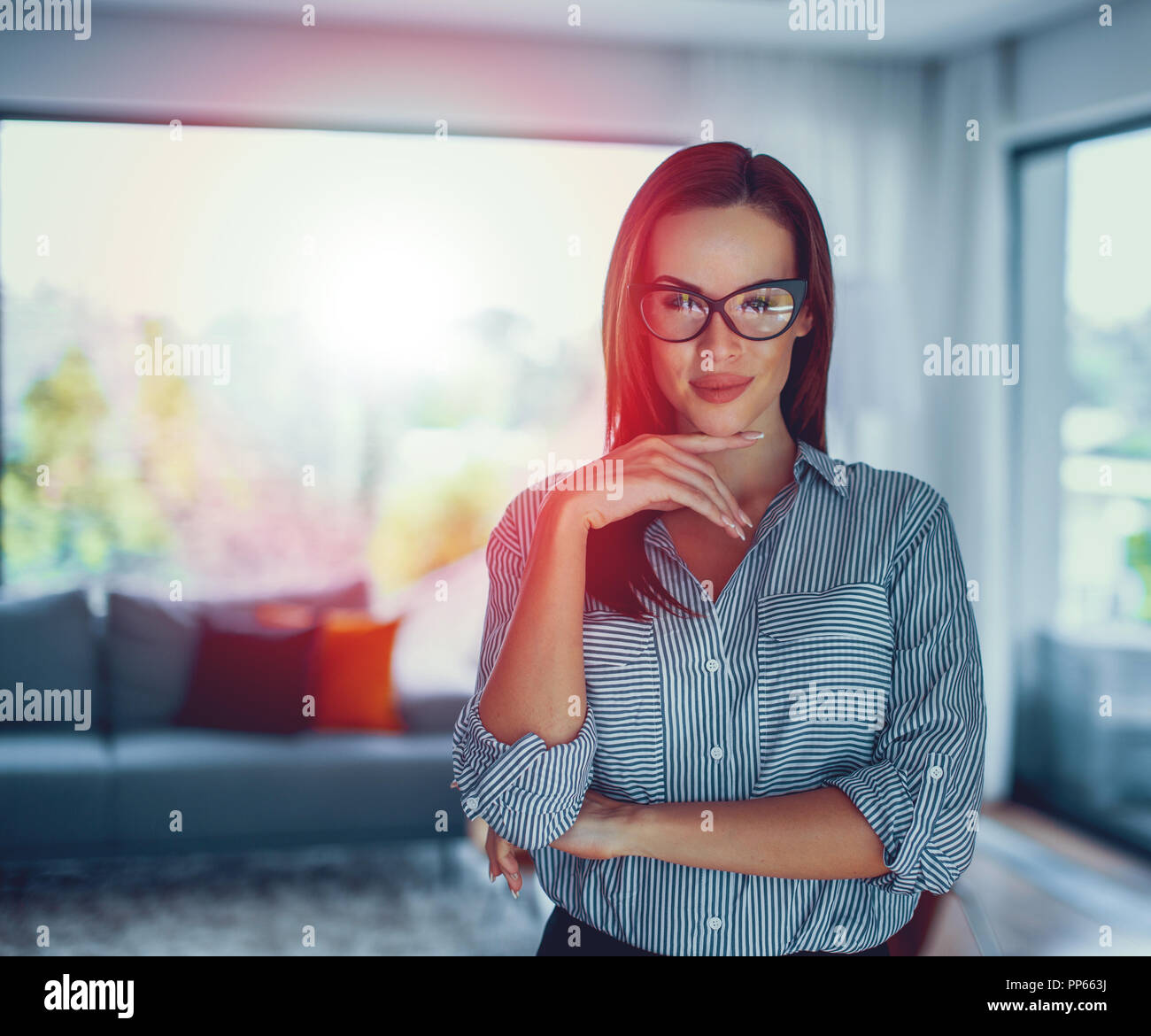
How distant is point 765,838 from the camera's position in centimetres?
93

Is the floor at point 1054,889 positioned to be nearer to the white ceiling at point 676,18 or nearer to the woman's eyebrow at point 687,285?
the woman's eyebrow at point 687,285

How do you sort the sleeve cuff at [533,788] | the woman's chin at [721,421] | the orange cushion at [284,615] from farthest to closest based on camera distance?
the orange cushion at [284,615] → the woman's chin at [721,421] → the sleeve cuff at [533,788]

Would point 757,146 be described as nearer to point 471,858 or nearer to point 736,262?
point 471,858

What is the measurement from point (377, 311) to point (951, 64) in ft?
7.88

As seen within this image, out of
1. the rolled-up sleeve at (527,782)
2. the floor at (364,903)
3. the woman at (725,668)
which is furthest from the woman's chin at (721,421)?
the floor at (364,903)

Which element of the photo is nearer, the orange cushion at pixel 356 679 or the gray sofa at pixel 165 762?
the gray sofa at pixel 165 762

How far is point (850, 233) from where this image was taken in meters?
3.84

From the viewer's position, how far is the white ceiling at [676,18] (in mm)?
3404

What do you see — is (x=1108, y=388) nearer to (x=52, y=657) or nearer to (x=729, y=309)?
(x=729, y=309)

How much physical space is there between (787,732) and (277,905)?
232 cm

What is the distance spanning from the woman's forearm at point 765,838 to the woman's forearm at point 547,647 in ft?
0.39

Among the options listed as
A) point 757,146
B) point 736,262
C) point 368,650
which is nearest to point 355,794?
point 368,650

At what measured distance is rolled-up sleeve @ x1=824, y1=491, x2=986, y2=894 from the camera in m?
0.91

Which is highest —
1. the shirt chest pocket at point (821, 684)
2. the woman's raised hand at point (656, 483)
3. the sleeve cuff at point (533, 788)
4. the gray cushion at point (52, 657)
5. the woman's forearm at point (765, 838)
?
the woman's raised hand at point (656, 483)
